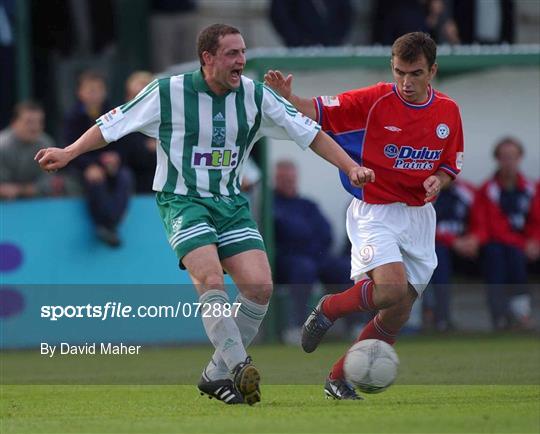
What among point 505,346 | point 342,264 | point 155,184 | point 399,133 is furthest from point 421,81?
point 342,264

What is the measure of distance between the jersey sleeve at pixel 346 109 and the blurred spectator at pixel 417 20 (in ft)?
19.5

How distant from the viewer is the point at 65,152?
25.3 ft

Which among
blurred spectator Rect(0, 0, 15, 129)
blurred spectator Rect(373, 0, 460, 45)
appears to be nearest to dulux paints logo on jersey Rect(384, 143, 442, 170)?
blurred spectator Rect(373, 0, 460, 45)

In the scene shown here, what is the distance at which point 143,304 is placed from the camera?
42.8 feet

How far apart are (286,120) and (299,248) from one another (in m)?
5.41

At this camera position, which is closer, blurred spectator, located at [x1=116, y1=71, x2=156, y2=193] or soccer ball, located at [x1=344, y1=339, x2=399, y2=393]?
soccer ball, located at [x1=344, y1=339, x2=399, y2=393]

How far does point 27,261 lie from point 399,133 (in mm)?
5085

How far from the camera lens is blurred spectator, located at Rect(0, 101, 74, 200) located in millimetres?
12477

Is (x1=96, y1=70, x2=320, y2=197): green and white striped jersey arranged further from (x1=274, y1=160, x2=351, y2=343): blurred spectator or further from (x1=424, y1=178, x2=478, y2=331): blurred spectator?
(x1=424, y1=178, x2=478, y2=331): blurred spectator

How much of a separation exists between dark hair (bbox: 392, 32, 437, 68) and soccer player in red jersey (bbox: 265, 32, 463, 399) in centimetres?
14

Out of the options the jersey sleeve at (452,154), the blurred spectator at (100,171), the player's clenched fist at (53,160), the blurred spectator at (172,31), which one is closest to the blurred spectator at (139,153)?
the blurred spectator at (100,171)

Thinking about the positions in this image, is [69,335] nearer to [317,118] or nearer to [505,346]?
[505,346]

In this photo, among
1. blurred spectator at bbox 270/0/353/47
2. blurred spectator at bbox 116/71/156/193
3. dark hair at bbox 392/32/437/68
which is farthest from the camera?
blurred spectator at bbox 270/0/353/47

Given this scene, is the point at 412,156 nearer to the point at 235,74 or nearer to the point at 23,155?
the point at 235,74
